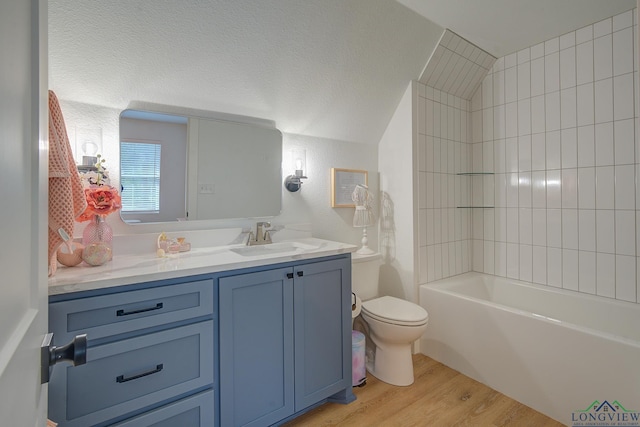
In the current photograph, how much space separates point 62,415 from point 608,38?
348 centimetres

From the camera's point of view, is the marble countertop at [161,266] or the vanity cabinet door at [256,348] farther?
the vanity cabinet door at [256,348]

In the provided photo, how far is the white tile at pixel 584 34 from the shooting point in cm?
208

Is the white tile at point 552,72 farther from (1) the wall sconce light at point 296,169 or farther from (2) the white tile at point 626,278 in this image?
Result: (1) the wall sconce light at point 296,169

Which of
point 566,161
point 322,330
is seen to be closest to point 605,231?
point 566,161

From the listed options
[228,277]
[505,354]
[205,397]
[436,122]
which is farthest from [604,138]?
[205,397]

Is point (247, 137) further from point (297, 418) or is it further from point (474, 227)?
point (474, 227)

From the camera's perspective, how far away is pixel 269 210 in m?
2.10

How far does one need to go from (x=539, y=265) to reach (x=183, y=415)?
257 centimetres

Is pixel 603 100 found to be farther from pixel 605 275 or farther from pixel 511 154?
pixel 605 275

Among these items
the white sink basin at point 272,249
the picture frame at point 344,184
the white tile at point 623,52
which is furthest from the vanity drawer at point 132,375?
the white tile at point 623,52

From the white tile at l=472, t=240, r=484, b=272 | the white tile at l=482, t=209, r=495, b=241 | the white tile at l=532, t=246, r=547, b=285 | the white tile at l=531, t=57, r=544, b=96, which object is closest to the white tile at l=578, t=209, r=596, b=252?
the white tile at l=532, t=246, r=547, b=285

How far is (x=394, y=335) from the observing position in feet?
6.32

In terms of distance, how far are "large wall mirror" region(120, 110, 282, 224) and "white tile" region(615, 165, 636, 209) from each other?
2241 mm

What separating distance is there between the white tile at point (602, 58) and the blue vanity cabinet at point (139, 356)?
2762mm
